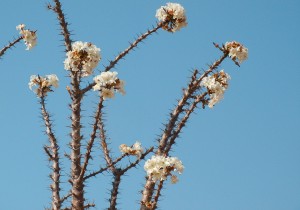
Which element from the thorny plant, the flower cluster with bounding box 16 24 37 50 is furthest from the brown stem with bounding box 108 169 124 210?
the flower cluster with bounding box 16 24 37 50

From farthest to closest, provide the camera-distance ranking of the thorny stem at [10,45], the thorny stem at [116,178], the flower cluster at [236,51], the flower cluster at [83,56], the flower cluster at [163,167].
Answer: the thorny stem at [10,45], the flower cluster at [236,51], the thorny stem at [116,178], the flower cluster at [83,56], the flower cluster at [163,167]

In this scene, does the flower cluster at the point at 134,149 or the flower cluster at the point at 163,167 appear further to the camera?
the flower cluster at the point at 134,149

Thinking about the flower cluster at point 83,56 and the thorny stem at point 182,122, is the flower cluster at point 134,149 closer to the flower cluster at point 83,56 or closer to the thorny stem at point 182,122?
the thorny stem at point 182,122

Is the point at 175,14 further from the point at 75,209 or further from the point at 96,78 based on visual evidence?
the point at 75,209

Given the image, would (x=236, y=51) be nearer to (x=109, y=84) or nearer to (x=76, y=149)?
(x=109, y=84)

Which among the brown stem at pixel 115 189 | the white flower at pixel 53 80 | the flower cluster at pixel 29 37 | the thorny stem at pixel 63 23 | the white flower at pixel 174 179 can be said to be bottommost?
the white flower at pixel 174 179

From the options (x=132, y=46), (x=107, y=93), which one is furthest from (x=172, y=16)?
(x=107, y=93)

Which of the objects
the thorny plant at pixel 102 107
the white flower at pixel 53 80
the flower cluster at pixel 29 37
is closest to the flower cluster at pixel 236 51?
the thorny plant at pixel 102 107
